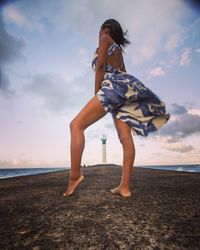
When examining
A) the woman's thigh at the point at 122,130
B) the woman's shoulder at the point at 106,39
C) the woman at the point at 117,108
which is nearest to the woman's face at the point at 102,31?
the woman at the point at 117,108

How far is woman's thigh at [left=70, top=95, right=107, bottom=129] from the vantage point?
7.23 ft

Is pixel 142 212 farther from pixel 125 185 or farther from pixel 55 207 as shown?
pixel 55 207

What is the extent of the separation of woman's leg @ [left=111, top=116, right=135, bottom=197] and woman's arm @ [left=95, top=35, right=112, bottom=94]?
0.58 metres

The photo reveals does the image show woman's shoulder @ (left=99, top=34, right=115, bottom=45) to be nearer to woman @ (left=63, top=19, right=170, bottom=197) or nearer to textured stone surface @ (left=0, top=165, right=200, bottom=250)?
woman @ (left=63, top=19, right=170, bottom=197)

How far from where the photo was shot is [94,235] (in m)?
1.17

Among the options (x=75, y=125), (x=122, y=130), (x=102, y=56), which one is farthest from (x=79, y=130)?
(x=102, y=56)

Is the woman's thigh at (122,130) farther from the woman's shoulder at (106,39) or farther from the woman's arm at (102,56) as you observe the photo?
the woman's shoulder at (106,39)

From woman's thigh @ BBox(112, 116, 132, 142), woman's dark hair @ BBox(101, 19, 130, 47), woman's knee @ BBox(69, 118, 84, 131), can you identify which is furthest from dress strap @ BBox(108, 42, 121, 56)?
woman's knee @ BBox(69, 118, 84, 131)

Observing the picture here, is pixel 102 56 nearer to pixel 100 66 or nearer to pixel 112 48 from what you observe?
pixel 100 66

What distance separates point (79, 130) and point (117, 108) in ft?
1.58

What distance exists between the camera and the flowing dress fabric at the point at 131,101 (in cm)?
222

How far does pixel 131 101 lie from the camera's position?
2311mm

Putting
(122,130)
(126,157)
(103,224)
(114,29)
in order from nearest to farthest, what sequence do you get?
(103,224)
(126,157)
(122,130)
(114,29)

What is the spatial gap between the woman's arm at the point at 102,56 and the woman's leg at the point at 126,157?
0.58 metres
